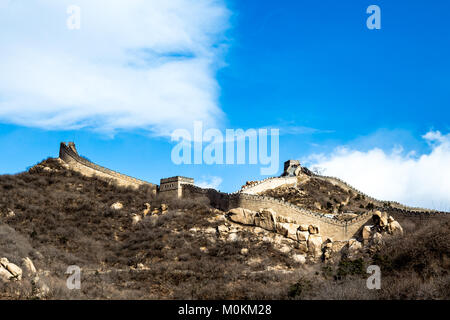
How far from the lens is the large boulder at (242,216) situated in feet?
132

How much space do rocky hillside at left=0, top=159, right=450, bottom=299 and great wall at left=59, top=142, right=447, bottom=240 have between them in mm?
1397

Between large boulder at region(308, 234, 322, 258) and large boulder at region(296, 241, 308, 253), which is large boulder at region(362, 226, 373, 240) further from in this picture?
large boulder at region(296, 241, 308, 253)

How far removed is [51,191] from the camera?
146 feet

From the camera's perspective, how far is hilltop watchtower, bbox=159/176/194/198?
48031 millimetres

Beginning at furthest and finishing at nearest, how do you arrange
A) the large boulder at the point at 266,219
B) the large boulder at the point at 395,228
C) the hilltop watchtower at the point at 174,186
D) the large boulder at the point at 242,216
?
the hilltop watchtower at the point at 174,186, the large boulder at the point at 242,216, the large boulder at the point at 266,219, the large boulder at the point at 395,228

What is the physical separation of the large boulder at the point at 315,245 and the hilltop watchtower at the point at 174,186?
1509cm

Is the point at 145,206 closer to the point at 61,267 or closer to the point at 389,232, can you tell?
the point at 61,267

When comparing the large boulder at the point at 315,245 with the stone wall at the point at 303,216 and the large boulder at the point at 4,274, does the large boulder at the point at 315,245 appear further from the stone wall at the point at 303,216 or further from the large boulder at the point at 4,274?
the large boulder at the point at 4,274

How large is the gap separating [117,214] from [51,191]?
24.1ft

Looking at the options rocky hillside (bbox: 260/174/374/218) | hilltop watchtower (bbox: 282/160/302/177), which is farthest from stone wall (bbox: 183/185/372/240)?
hilltop watchtower (bbox: 282/160/302/177)

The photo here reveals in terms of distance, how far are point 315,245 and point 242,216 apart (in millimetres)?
6588
